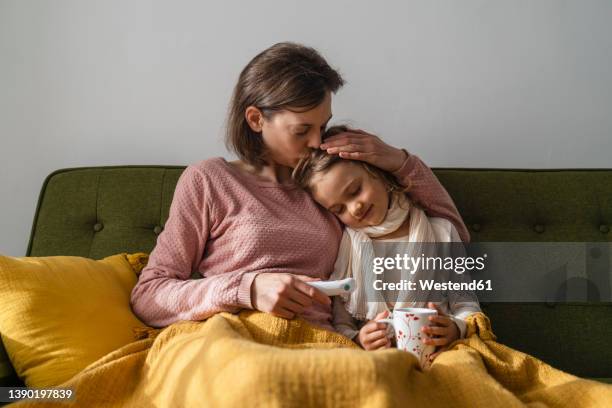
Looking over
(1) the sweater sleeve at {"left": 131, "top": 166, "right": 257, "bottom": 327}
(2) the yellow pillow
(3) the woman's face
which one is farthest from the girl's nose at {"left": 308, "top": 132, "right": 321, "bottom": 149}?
(2) the yellow pillow

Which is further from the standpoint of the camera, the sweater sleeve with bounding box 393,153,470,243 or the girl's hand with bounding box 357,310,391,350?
the sweater sleeve with bounding box 393,153,470,243

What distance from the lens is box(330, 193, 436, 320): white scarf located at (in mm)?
1312

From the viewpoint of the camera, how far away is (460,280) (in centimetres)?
136

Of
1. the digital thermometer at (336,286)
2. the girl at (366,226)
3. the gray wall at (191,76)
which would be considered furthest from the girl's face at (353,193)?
the gray wall at (191,76)

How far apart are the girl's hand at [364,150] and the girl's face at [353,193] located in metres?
0.03

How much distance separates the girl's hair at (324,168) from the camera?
134 cm

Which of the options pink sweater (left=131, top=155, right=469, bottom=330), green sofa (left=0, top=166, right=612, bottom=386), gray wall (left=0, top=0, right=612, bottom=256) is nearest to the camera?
pink sweater (left=131, top=155, right=469, bottom=330)

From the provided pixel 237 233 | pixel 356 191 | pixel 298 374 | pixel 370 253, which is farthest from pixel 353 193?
pixel 298 374

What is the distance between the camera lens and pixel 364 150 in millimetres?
1359

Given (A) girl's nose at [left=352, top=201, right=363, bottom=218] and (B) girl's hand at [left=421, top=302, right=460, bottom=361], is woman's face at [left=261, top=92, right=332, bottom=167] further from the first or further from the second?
(B) girl's hand at [left=421, top=302, right=460, bottom=361]

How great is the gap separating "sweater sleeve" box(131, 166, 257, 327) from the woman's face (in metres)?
0.19

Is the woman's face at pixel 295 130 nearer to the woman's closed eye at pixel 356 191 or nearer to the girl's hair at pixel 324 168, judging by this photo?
the girl's hair at pixel 324 168

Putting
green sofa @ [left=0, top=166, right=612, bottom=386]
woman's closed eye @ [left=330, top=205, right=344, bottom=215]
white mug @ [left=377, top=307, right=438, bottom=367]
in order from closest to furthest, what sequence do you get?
white mug @ [left=377, top=307, right=438, bottom=367]
woman's closed eye @ [left=330, top=205, right=344, bottom=215]
green sofa @ [left=0, top=166, right=612, bottom=386]

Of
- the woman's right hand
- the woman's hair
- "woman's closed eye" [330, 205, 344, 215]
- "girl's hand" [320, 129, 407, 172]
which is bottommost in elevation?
the woman's right hand
